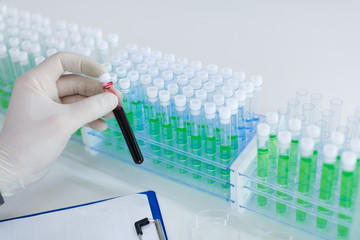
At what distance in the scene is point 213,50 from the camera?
225cm

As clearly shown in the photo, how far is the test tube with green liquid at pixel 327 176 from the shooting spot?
3.85 ft

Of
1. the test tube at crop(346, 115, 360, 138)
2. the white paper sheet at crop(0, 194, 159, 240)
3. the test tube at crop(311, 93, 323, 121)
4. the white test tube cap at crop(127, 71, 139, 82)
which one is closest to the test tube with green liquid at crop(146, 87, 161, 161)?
the white test tube cap at crop(127, 71, 139, 82)

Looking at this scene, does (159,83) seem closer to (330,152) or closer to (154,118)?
(154,118)

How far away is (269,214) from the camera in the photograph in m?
1.41

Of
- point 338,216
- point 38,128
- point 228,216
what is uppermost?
point 38,128

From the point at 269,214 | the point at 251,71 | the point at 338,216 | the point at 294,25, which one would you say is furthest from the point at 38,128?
the point at 294,25

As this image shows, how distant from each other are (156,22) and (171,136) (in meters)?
1.18

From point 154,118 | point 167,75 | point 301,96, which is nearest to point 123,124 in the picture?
point 154,118

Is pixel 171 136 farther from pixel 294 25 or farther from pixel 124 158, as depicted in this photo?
pixel 294 25

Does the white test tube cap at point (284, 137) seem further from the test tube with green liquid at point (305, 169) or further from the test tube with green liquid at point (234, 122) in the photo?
the test tube with green liquid at point (234, 122)

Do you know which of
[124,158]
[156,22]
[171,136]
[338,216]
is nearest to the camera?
[338,216]

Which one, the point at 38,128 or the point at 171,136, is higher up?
the point at 38,128

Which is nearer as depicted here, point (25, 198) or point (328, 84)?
point (25, 198)

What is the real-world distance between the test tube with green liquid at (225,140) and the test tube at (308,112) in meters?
0.26
